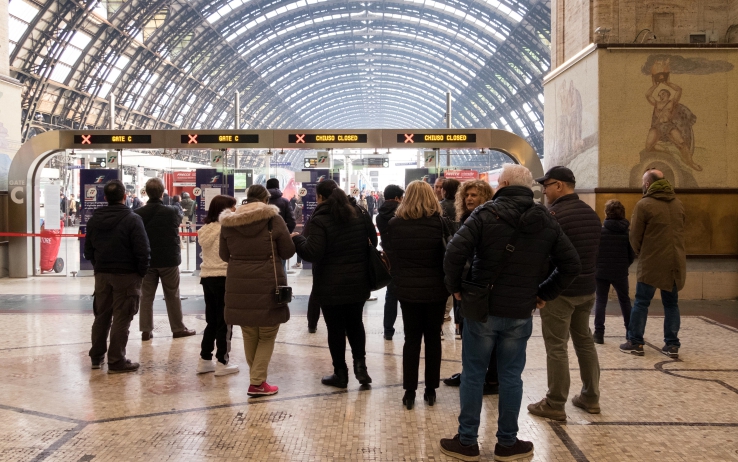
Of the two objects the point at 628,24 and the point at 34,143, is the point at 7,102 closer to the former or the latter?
the point at 34,143

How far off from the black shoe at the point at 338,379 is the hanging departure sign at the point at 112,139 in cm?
929

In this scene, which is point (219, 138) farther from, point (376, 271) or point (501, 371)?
point (501, 371)

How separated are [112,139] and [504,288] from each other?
11.4 m

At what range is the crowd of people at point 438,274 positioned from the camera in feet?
13.8

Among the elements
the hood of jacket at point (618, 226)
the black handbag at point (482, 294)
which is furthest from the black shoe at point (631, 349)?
the black handbag at point (482, 294)

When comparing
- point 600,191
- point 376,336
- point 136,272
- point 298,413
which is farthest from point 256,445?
point 600,191

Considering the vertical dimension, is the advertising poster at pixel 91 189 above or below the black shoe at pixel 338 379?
above

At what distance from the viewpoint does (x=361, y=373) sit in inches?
227

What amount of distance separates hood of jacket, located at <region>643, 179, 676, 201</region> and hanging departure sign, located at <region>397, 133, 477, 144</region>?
6.69 metres

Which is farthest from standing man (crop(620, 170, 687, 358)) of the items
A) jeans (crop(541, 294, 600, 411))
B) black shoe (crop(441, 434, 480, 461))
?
black shoe (crop(441, 434, 480, 461))

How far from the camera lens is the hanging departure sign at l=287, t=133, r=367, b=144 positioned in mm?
13273

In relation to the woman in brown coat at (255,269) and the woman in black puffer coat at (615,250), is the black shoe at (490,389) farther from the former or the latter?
the woman in black puffer coat at (615,250)

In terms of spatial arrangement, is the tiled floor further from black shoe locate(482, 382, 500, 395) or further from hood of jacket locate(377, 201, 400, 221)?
hood of jacket locate(377, 201, 400, 221)

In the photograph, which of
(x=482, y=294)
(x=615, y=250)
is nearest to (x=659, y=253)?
(x=615, y=250)
